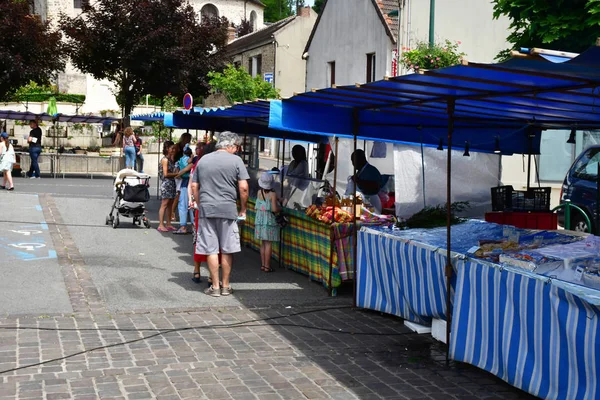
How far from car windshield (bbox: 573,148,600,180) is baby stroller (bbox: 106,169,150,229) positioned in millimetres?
8235

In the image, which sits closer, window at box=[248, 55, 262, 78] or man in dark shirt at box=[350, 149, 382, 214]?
man in dark shirt at box=[350, 149, 382, 214]

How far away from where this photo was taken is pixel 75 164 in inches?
1159

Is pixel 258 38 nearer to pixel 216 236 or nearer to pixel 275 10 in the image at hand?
pixel 216 236

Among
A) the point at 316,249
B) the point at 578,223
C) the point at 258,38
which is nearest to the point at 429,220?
the point at 316,249

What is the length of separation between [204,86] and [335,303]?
2975cm

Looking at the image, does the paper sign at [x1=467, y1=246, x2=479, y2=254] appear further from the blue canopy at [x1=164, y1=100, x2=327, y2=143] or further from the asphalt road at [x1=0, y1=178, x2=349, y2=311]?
the blue canopy at [x1=164, y1=100, x2=327, y2=143]

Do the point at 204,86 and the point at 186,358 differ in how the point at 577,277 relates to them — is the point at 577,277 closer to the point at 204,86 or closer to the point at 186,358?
the point at 186,358

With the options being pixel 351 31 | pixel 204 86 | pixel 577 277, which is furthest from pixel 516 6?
pixel 204 86

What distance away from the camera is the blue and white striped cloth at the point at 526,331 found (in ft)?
16.6

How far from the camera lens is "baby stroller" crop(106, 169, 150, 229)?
46.8 feet

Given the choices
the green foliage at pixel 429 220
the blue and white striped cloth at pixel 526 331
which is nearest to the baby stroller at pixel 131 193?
the green foliage at pixel 429 220

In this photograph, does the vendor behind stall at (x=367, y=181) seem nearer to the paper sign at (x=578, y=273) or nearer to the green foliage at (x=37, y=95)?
the paper sign at (x=578, y=273)

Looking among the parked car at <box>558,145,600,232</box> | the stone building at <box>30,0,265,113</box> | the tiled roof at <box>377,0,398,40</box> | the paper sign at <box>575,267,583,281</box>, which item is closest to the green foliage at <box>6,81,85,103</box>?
the stone building at <box>30,0,265,113</box>

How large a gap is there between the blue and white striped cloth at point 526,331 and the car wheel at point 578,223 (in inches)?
361
